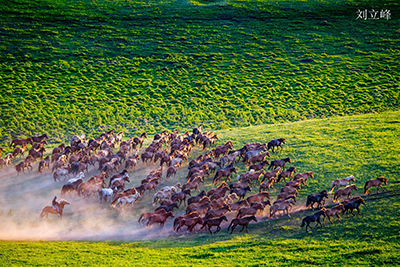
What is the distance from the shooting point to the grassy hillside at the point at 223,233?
16719 millimetres

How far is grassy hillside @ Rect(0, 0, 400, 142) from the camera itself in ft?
162

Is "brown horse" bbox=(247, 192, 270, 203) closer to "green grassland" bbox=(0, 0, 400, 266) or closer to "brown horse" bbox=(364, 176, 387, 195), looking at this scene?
"green grassland" bbox=(0, 0, 400, 266)

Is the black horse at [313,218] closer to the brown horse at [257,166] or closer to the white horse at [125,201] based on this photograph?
the brown horse at [257,166]

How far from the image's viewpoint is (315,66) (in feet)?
213

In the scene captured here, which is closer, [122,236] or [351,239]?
[351,239]

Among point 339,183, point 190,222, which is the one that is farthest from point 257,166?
point 190,222

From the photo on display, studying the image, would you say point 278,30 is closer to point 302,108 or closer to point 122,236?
point 302,108

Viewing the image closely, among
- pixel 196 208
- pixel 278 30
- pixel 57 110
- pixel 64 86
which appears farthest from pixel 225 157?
pixel 278 30

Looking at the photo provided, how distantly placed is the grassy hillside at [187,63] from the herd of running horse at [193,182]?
13.3 m

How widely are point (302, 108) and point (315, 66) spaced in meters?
17.7

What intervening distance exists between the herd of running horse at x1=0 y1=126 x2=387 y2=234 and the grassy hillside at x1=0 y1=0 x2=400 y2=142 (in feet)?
43.6

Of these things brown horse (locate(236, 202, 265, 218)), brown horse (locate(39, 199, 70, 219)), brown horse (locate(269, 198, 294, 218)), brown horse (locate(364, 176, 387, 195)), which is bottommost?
brown horse (locate(39, 199, 70, 219))

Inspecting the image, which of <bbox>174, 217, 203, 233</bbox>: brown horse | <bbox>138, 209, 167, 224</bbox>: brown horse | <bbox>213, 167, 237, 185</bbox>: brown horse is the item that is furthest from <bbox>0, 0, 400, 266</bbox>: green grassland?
<bbox>213, 167, 237, 185</bbox>: brown horse

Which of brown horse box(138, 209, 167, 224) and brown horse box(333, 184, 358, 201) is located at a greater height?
brown horse box(333, 184, 358, 201)
